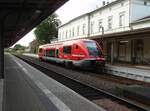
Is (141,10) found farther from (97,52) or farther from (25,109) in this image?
(25,109)

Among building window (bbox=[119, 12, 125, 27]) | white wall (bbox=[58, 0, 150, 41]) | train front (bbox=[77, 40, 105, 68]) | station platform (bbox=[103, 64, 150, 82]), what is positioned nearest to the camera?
station platform (bbox=[103, 64, 150, 82])

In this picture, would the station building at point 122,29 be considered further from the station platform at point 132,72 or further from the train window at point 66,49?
the train window at point 66,49

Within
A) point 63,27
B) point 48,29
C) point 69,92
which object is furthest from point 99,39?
point 48,29

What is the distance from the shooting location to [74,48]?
1042 inches

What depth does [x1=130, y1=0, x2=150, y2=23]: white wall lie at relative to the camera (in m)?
38.3

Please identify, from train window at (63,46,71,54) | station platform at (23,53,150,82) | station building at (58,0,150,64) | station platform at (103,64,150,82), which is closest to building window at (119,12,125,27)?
station building at (58,0,150,64)

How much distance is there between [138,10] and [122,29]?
10.6ft

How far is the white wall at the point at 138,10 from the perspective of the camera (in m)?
38.3

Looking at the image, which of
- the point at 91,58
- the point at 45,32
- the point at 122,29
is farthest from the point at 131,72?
the point at 45,32

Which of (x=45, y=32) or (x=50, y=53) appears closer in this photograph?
(x=50, y=53)

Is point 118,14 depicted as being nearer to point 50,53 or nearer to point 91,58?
point 50,53

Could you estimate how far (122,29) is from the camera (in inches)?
1533

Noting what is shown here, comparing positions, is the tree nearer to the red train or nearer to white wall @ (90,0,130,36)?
white wall @ (90,0,130,36)

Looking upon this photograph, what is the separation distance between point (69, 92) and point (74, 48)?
14.2 meters
